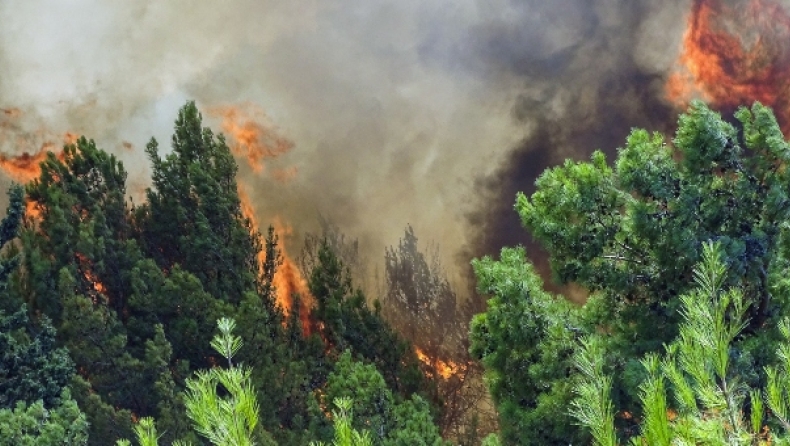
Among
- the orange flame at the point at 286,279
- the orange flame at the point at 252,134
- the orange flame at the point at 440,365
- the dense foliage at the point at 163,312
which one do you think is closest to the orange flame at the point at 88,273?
the dense foliage at the point at 163,312

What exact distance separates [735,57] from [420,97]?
512cm

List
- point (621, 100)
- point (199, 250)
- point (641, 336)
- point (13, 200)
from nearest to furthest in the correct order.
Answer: point (641, 336) → point (13, 200) → point (199, 250) → point (621, 100)

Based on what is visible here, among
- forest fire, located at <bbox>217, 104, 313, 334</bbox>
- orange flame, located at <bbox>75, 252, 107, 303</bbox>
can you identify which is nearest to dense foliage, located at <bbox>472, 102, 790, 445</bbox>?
forest fire, located at <bbox>217, 104, 313, 334</bbox>

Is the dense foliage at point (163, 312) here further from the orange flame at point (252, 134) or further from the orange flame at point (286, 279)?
the orange flame at point (252, 134)

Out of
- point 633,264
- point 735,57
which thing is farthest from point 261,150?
point 735,57

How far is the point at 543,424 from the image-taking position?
9.23 metres

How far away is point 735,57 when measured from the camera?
41.6 feet

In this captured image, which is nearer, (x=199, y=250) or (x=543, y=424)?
(x=543, y=424)

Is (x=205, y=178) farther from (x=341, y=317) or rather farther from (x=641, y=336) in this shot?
(x=641, y=336)

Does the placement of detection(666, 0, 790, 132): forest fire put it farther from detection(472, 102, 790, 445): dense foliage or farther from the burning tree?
the burning tree

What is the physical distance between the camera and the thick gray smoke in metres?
12.4

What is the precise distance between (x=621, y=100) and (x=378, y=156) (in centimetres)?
398

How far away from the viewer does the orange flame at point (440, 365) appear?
516 inches

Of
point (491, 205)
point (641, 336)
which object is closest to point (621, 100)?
point (491, 205)
